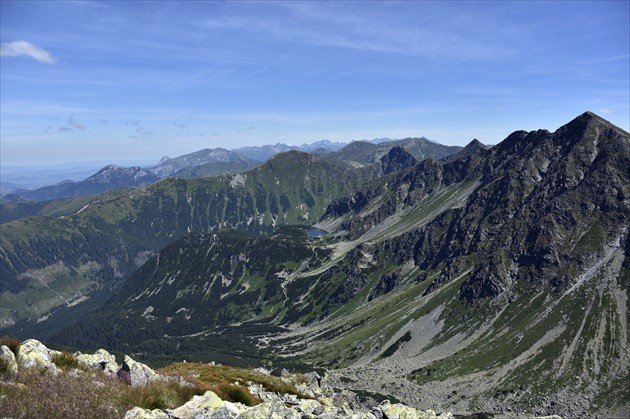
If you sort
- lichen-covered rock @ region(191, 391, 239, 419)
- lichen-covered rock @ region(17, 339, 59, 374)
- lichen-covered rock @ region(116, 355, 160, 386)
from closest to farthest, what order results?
lichen-covered rock @ region(191, 391, 239, 419) → lichen-covered rock @ region(17, 339, 59, 374) → lichen-covered rock @ region(116, 355, 160, 386)

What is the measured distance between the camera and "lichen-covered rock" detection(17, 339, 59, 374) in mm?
22750

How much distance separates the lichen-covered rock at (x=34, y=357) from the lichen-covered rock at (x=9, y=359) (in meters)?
1.07

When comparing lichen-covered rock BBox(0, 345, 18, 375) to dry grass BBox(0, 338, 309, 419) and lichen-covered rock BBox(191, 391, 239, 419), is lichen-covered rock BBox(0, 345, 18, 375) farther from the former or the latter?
lichen-covered rock BBox(191, 391, 239, 419)

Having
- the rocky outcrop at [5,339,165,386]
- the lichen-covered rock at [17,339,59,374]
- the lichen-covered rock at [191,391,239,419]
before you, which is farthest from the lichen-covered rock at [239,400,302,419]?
the lichen-covered rock at [17,339,59,374]

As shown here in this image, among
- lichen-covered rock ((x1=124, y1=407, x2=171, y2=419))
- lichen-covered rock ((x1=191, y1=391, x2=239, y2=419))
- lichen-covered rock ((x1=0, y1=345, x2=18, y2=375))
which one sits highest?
lichen-covered rock ((x1=0, y1=345, x2=18, y2=375))

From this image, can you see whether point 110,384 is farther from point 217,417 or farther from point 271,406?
point 271,406

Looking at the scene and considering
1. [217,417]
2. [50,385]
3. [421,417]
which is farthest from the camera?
[421,417]

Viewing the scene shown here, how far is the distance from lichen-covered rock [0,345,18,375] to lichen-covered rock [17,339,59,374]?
1.07 m

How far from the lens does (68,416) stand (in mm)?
14945

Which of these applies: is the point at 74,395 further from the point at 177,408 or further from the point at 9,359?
the point at 9,359

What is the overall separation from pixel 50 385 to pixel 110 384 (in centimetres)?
440

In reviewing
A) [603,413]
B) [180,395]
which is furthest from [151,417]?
[603,413]

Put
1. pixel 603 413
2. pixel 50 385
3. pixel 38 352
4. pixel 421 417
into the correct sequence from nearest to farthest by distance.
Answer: pixel 50 385, pixel 38 352, pixel 421 417, pixel 603 413

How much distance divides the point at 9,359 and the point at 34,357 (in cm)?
246
